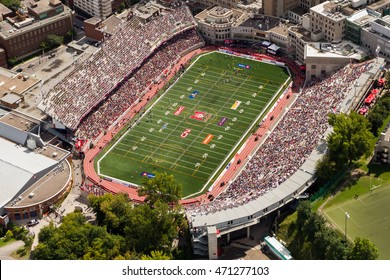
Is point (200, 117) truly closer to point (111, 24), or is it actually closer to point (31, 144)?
point (31, 144)

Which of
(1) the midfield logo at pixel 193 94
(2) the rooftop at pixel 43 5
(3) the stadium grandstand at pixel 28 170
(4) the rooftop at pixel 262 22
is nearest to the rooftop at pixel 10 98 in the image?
(3) the stadium grandstand at pixel 28 170

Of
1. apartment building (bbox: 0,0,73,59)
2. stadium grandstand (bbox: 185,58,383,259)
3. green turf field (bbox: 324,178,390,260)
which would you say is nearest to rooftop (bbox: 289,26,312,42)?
stadium grandstand (bbox: 185,58,383,259)

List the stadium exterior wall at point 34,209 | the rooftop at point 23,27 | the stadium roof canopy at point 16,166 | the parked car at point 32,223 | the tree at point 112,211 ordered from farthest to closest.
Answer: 1. the rooftop at point 23,27
2. the stadium roof canopy at point 16,166
3. the parked car at point 32,223
4. the stadium exterior wall at point 34,209
5. the tree at point 112,211

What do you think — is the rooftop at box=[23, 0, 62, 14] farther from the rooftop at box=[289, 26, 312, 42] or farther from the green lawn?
the green lawn

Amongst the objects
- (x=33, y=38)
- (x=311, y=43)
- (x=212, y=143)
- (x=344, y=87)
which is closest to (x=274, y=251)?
(x=212, y=143)

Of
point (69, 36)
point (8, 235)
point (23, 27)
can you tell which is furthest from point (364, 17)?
point (8, 235)

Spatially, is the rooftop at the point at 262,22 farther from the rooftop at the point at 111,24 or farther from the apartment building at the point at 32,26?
the apartment building at the point at 32,26
